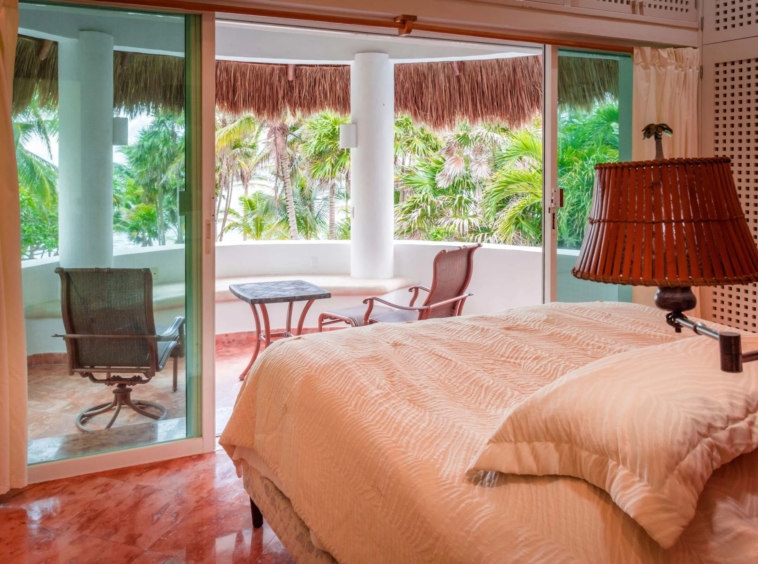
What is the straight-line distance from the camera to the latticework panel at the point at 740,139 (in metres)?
3.97

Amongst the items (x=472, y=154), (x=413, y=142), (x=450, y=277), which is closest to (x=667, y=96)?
(x=450, y=277)

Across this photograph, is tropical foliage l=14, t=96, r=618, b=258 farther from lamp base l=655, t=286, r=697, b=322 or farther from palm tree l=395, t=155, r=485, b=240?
lamp base l=655, t=286, r=697, b=322

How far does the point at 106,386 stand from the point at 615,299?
3.03 m

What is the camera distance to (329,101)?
7.44m

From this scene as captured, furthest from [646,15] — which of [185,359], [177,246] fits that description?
[185,359]

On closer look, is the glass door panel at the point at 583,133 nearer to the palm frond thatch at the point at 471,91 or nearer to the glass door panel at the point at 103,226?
the glass door panel at the point at 103,226

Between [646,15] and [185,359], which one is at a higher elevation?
[646,15]

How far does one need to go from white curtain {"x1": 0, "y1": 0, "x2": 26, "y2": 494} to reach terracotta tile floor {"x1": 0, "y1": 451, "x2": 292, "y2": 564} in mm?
221

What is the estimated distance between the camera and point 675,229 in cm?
108

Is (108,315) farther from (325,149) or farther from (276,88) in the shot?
(325,149)

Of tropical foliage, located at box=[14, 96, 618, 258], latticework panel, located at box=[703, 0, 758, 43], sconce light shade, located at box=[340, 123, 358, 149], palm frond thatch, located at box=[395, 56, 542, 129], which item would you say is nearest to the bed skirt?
latticework panel, located at box=[703, 0, 758, 43]

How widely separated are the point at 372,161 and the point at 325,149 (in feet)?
11.8

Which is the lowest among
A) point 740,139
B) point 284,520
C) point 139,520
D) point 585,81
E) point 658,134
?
point 139,520

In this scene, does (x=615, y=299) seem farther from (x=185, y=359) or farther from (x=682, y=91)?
(x=185, y=359)
